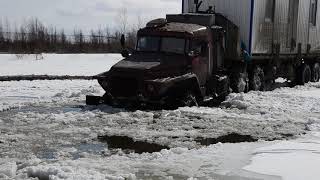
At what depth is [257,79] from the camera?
19.6m

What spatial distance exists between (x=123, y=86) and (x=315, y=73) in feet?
46.1

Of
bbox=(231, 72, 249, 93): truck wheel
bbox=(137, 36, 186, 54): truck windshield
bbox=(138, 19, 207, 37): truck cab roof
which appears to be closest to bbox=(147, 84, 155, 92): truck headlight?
bbox=(137, 36, 186, 54): truck windshield

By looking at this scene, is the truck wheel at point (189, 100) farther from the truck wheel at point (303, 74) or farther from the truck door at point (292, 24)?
the truck wheel at point (303, 74)

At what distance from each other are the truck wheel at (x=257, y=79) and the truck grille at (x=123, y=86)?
6.89 m

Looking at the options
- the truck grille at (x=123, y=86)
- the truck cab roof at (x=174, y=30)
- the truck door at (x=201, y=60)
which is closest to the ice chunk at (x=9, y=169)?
the truck grille at (x=123, y=86)

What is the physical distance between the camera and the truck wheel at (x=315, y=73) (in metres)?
25.1

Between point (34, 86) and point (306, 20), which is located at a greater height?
point (306, 20)

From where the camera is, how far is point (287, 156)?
8.64m

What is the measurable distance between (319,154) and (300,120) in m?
4.22

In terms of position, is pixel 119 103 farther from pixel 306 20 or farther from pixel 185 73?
pixel 306 20

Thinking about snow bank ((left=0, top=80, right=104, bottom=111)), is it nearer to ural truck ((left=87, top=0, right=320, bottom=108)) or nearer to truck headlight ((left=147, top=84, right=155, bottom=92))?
ural truck ((left=87, top=0, right=320, bottom=108))

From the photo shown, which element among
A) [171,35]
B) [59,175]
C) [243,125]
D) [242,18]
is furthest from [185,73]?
[59,175]

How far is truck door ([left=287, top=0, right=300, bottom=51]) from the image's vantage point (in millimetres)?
21016

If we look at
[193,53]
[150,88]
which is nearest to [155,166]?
[150,88]
